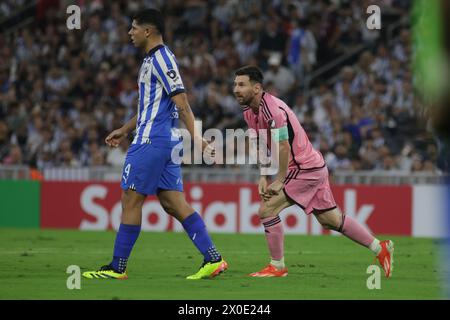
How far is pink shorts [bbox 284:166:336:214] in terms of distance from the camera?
7.87 metres

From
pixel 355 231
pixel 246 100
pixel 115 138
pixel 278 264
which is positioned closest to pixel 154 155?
pixel 115 138

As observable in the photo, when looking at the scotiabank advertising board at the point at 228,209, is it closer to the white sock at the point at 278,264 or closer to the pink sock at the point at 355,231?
the pink sock at the point at 355,231

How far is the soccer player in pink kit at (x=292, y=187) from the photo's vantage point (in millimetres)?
7707

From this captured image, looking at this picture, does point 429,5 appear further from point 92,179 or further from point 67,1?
point 67,1

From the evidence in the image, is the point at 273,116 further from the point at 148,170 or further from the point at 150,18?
the point at 150,18

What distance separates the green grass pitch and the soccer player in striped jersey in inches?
12.7

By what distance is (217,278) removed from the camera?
755 cm

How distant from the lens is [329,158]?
16672 millimetres

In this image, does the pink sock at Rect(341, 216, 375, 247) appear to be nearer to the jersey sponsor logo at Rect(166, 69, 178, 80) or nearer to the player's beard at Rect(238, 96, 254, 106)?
the player's beard at Rect(238, 96, 254, 106)

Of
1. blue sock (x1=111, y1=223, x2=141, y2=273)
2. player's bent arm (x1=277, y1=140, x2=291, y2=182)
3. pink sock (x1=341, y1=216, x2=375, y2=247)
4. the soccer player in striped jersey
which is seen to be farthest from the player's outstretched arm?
pink sock (x1=341, y1=216, x2=375, y2=247)

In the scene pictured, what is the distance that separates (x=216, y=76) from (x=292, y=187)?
12032mm

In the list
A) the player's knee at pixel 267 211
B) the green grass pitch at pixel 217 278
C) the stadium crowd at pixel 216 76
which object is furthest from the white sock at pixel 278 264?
the stadium crowd at pixel 216 76
